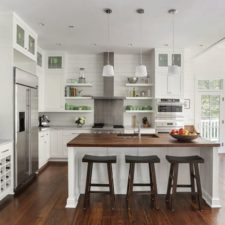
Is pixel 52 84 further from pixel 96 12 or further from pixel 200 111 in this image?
pixel 200 111

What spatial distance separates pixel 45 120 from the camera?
6.22 m

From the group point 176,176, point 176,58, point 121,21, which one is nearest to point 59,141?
point 121,21

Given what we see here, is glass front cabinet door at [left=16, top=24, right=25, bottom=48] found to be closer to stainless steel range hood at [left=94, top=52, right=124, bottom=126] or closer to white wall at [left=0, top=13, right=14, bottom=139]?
white wall at [left=0, top=13, right=14, bottom=139]

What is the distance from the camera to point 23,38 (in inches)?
162

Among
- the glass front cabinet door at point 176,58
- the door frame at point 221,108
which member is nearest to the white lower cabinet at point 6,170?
the glass front cabinet door at point 176,58

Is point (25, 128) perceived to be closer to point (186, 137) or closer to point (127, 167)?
point (127, 167)

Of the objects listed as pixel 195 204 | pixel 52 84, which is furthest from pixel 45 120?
pixel 195 204

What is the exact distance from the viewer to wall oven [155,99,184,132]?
581 centimetres

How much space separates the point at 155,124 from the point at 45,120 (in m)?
2.98

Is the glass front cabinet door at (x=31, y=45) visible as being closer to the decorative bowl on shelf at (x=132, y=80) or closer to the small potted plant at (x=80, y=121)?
the small potted plant at (x=80, y=121)

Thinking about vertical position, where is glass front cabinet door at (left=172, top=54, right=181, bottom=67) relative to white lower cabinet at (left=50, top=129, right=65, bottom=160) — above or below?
above

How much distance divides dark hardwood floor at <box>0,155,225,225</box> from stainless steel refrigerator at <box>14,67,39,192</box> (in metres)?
0.45

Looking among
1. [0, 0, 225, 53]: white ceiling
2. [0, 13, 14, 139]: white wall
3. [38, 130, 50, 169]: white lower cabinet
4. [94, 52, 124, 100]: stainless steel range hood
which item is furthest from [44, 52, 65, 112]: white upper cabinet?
[0, 13, 14, 139]: white wall

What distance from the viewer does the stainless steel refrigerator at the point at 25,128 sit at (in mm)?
3785
